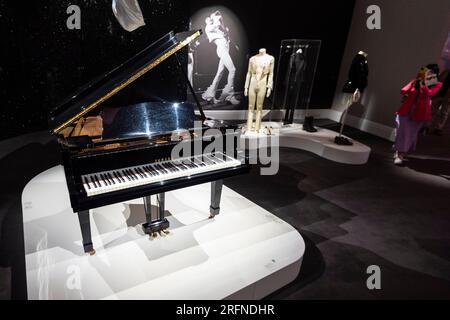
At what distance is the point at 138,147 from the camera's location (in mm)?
2289

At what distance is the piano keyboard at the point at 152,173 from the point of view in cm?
212

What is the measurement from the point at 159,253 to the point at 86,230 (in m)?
0.60

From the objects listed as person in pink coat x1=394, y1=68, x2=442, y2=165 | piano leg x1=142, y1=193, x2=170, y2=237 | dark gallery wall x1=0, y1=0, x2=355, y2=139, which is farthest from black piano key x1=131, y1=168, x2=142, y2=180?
person in pink coat x1=394, y1=68, x2=442, y2=165

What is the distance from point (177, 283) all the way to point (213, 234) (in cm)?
67

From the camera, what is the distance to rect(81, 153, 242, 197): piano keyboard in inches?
83.6

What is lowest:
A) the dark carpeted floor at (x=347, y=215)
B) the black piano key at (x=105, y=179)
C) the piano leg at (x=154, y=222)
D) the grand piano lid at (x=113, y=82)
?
the dark carpeted floor at (x=347, y=215)

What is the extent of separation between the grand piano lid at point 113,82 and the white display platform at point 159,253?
3.28ft

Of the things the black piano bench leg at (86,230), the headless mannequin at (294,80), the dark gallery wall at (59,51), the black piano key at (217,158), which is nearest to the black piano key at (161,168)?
the black piano key at (217,158)

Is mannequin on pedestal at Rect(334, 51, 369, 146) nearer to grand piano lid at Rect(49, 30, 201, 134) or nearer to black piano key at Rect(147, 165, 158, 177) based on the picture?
grand piano lid at Rect(49, 30, 201, 134)

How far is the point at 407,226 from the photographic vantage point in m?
3.53

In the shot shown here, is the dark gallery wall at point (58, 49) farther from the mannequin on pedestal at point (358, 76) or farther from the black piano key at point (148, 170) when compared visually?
the mannequin on pedestal at point (358, 76)

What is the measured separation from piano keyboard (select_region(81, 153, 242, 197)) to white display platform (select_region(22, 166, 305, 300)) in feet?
2.12

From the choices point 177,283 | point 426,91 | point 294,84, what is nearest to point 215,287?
point 177,283

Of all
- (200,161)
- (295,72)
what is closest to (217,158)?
(200,161)
